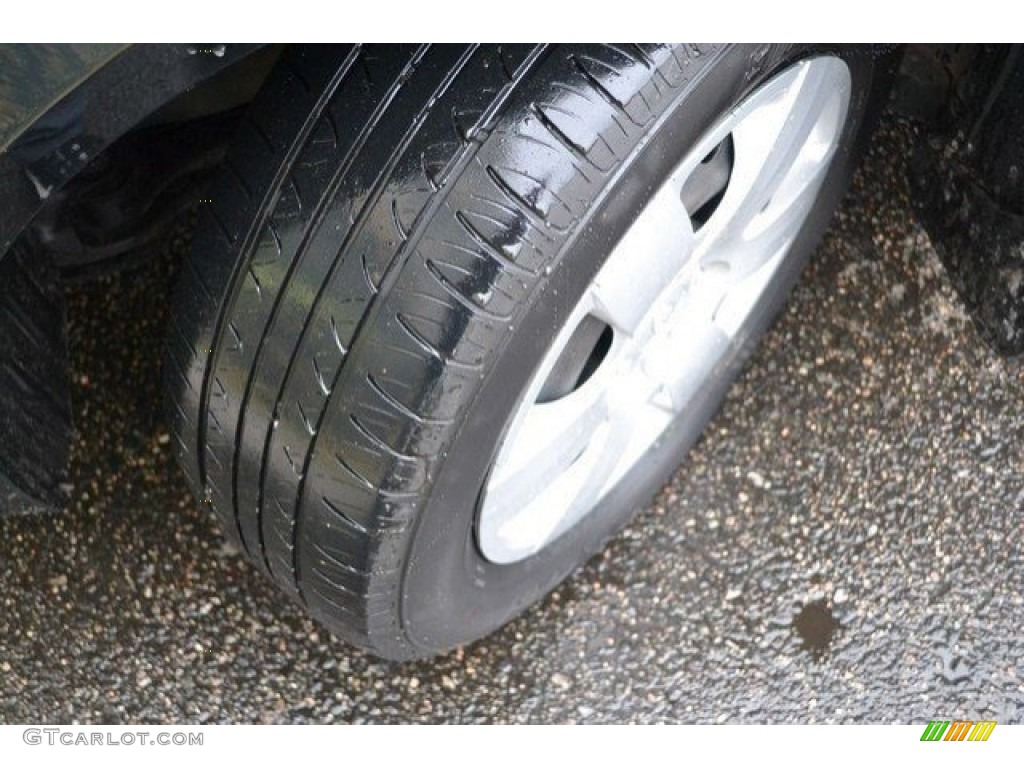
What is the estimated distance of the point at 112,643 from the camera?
5.71 ft

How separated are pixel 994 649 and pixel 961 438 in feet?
1.07

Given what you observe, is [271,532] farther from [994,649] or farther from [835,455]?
[994,649]

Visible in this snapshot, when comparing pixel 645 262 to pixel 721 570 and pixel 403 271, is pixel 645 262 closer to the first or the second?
pixel 403 271

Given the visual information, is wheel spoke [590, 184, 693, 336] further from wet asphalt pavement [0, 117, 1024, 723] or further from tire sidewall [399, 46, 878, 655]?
wet asphalt pavement [0, 117, 1024, 723]

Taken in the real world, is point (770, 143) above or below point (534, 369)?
above

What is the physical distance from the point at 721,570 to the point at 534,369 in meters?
0.75

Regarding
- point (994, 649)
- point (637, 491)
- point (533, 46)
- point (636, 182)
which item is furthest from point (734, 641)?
point (533, 46)

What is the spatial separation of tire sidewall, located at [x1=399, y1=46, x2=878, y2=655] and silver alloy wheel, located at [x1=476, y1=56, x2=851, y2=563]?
0.08 feet

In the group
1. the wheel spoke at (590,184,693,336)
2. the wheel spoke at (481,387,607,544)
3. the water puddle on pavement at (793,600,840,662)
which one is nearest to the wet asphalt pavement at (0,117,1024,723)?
the water puddle on pavement at (793,600,840,662)

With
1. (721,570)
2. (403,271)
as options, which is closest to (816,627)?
(721,570)

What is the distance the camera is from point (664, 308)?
5.08ft

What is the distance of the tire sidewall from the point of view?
43.6 inches
